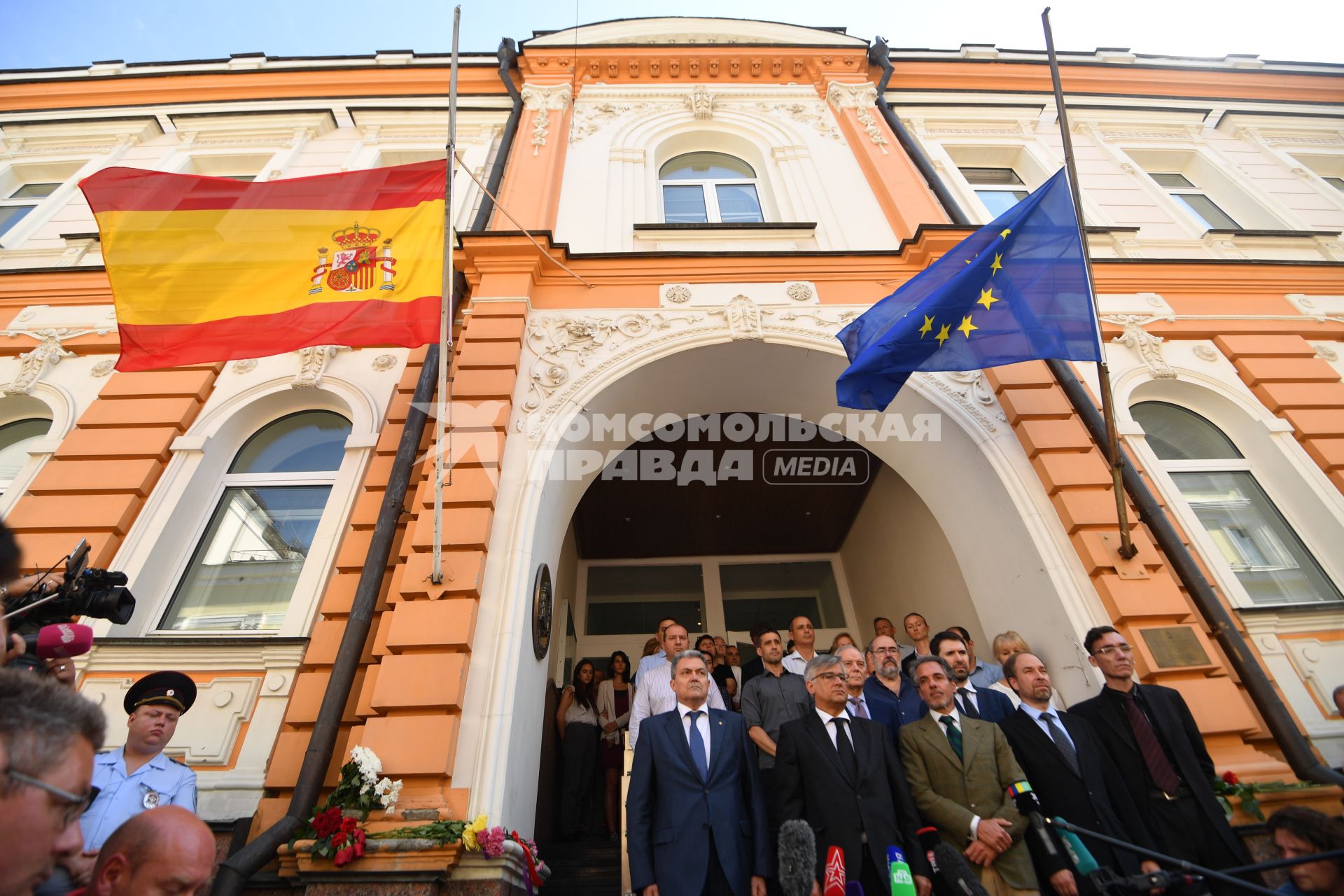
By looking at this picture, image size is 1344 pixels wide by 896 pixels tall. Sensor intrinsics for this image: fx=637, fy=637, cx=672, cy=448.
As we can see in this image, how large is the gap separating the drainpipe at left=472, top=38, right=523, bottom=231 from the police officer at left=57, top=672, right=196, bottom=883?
593 cm

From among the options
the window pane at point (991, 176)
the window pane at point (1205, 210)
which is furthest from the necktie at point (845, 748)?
the window pane at point (1205, 210)

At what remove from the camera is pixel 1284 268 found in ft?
27.2

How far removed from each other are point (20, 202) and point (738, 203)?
Answer: 11.6m

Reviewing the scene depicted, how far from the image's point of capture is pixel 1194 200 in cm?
1073

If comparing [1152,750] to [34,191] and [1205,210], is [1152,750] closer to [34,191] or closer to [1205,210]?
[1205,210]

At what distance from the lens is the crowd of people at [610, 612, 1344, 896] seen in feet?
10.9

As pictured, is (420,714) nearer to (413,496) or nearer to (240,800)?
(240,800)

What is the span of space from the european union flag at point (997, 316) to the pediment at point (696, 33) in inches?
310

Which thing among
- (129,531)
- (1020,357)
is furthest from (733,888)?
(129,531)

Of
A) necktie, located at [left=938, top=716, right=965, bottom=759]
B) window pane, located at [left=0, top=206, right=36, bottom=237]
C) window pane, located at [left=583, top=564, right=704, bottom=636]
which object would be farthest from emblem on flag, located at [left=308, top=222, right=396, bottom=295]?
window pane, located at [left=0, top=206, right=36, bottom=237]

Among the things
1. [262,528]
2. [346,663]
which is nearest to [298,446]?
[262,528]

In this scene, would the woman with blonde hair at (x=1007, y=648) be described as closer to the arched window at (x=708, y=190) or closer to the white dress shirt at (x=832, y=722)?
the white dress shirt at (x=832, y=722)

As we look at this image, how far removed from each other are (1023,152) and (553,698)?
11.5 m

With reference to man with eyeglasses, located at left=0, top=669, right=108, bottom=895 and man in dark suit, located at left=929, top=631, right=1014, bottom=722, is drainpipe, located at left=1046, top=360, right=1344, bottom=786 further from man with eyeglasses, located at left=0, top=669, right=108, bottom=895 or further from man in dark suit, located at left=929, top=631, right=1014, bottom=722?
man with eyeglasses, located at left=0, top=669, right=108, bottom=895
